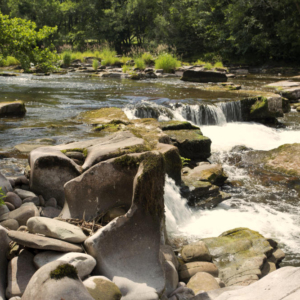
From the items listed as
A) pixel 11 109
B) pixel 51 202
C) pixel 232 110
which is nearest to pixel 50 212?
pixel 51 202

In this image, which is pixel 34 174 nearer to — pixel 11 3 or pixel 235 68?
pixel 235 68

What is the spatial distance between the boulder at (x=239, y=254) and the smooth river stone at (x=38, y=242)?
2106mm

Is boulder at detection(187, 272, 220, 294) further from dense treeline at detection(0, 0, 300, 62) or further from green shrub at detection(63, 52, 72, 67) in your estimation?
green shrub at detection(63, 52, 72, 67)

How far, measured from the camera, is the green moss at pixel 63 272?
237 cm

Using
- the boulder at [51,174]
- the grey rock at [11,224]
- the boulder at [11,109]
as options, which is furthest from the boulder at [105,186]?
the boulder at [11,109]

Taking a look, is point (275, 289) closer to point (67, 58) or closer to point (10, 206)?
point (10, 206)

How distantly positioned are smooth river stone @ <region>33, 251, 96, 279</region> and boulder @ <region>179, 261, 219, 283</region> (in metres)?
1.38

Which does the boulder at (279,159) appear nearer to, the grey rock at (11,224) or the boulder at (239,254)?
the boulder at (239,254)

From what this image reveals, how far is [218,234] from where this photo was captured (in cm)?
540

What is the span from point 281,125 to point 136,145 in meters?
8.20

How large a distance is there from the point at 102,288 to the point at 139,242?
27.2 inches

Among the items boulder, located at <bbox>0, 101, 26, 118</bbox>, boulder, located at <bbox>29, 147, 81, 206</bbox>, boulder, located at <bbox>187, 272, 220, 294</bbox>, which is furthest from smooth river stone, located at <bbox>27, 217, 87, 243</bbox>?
boulder, located at <bbox>0, 101, 26, 118</bbox>

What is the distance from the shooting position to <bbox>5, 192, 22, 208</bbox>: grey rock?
389cm

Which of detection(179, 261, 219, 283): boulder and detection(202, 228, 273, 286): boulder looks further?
detection(202, 228, 273, 286): boulder
